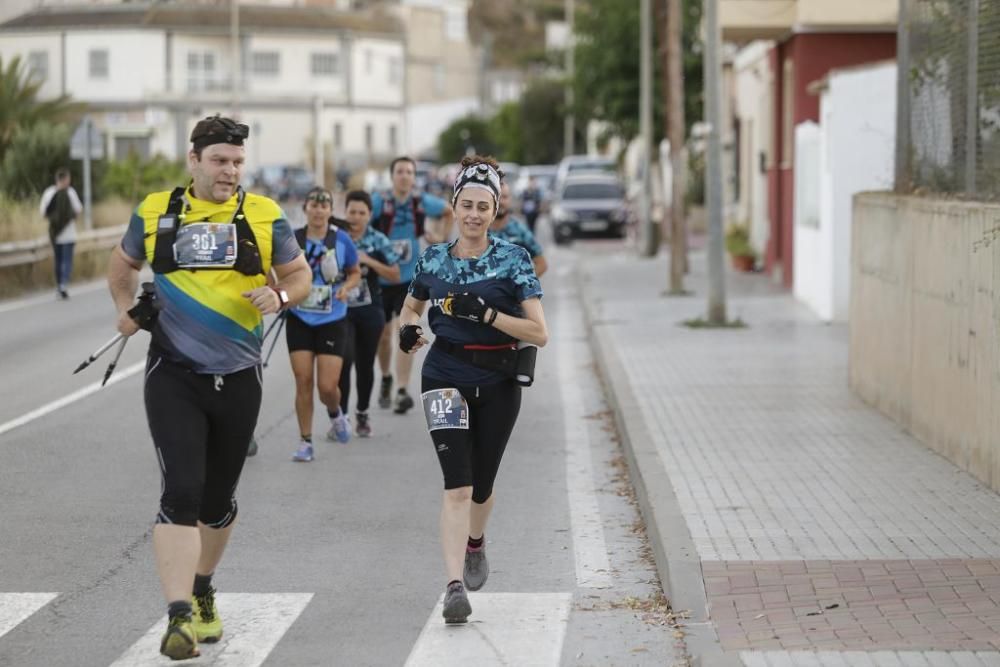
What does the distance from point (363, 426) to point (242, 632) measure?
556 cm

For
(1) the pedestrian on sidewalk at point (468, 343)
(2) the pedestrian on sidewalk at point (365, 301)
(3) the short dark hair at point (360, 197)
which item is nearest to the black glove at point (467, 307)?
(1) the pedestrian on sidewalk at point (468, 343)

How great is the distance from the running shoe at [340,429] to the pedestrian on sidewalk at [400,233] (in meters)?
1.45

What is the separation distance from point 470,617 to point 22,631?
5.79ft

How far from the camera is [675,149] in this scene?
26.1 meters

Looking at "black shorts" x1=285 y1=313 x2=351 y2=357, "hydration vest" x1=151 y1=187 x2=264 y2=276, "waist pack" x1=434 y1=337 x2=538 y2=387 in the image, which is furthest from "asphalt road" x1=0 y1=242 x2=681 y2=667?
"hydration vest" x1=151 y1=187 x2=264 y2=276

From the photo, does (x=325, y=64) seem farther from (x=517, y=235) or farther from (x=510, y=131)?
(x=517, y=235)

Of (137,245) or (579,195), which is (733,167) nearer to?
(579,195)

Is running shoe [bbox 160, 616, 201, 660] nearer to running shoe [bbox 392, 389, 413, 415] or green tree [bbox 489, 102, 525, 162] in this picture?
running shoe [bbox 392, 389, 413, 415]

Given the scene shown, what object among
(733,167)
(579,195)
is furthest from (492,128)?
(733,167)

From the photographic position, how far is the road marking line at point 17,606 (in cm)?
724

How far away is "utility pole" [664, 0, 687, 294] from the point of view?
83.3 feet

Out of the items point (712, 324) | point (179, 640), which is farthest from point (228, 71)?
point (179, 640)

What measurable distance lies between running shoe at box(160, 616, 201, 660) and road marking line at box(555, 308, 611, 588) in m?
2.15

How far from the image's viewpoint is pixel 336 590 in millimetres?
7918
